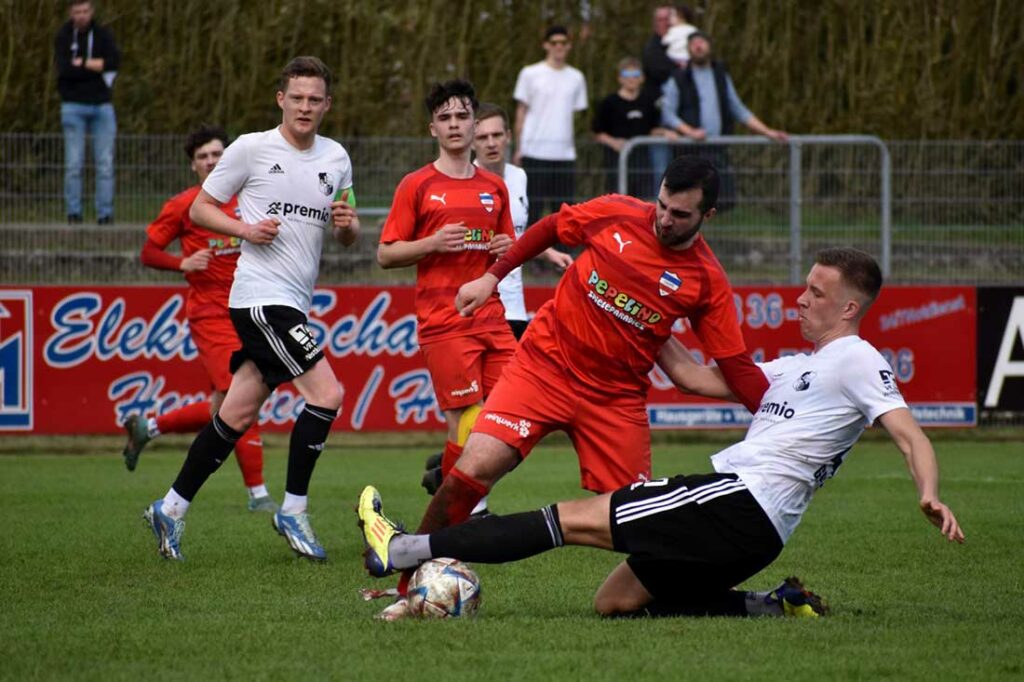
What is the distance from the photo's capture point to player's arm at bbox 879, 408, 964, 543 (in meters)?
5.78

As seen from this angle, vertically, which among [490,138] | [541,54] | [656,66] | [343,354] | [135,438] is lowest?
[135,438]

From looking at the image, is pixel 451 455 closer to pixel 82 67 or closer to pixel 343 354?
pixel 343 354

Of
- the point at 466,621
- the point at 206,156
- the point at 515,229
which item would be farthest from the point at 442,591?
the point at 206,156

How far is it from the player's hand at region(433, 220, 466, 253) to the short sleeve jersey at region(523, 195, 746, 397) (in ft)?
3.93

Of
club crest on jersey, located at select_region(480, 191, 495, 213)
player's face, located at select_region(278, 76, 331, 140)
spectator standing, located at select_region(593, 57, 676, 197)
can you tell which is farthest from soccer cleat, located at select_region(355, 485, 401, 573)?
spectator standing, located at select_region(593, 57, 676, 197)

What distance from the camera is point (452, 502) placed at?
272 inches

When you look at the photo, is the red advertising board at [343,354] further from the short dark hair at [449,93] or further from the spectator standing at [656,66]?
the short dark hair at [449,93]

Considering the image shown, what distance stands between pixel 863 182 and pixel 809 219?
0.69m

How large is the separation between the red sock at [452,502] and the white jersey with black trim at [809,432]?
1077mm

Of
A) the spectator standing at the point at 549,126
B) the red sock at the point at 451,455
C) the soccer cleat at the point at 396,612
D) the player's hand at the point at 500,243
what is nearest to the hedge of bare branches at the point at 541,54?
the spectator standing at the point at 549,126

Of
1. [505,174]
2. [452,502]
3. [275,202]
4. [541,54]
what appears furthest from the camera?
[541,54]

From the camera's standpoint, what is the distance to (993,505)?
10758 mm

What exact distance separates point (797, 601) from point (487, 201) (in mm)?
3264

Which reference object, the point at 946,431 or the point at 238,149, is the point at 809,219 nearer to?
the point at 946,431
